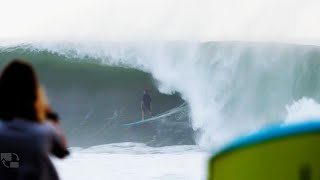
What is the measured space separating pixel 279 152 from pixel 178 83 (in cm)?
1142

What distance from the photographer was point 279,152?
2.23ft

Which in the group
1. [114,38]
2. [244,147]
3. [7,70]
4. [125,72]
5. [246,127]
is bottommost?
[244,147]

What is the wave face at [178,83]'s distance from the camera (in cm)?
1074

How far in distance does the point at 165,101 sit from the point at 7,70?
9.84 metres

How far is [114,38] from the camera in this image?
46.5 feet

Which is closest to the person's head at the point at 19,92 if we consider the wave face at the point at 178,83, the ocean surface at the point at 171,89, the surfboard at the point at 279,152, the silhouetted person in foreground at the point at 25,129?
the silhouetted person in foreground at the point at 25,129

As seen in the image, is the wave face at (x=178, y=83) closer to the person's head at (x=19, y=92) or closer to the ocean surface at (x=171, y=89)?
the ocean surface at (x=171, y=89)

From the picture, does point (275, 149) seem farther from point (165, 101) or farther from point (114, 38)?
point (114, 38)

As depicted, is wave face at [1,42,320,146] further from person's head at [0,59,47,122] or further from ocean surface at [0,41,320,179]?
person's head at [0,59,47,122]

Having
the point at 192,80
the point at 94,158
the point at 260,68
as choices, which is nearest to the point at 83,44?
the point at 192,80

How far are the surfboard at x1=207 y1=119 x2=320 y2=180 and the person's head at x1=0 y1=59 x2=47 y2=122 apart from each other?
0.55m

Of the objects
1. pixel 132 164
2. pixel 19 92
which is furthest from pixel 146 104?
pixel 19 92

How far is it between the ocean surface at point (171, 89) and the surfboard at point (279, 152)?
7.60m

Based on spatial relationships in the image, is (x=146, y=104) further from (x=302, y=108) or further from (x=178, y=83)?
(x=302, y=108)
